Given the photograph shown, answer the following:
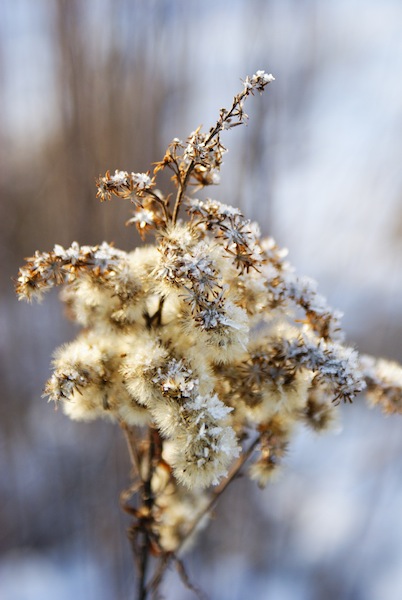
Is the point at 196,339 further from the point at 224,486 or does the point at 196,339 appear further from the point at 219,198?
the point at 219,198

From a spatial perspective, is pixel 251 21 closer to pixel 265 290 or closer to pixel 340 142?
pixel 340 142

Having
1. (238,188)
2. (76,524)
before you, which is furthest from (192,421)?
(76,524)

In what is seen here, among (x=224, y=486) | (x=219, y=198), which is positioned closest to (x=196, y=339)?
(x=224, y=486)

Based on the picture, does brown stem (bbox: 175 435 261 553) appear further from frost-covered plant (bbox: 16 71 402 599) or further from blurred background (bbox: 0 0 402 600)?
blurred background (bbox: 0 0 402 600)

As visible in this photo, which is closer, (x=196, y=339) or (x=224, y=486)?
(x=196, y=339)

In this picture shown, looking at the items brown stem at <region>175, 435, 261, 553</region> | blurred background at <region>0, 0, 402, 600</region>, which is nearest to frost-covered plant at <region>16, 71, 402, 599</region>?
brown stem at <region>175, 435, 261, 553</region>
